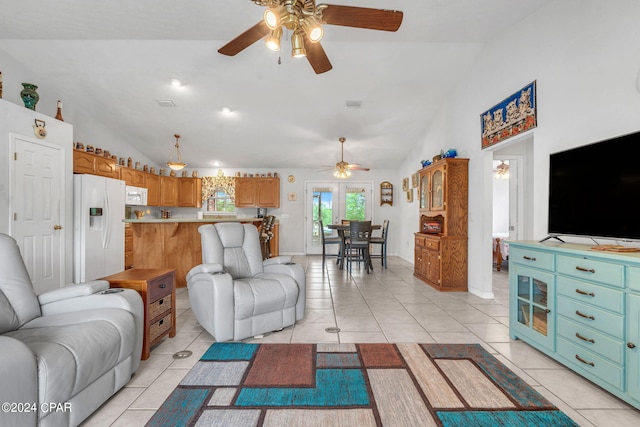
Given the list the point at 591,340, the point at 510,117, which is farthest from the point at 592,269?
the point at 510,117

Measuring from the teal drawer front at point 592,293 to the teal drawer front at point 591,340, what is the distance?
18 centimetres

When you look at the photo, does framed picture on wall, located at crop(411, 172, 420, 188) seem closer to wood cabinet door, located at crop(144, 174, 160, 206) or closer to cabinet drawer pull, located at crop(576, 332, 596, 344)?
cabinet drawer pull, located at crop(576, 332, 596, 344)

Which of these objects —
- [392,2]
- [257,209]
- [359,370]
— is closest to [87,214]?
[257,209]

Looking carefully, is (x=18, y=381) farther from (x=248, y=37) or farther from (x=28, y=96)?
(x=28, y=96)

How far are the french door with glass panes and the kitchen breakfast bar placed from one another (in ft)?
13.5

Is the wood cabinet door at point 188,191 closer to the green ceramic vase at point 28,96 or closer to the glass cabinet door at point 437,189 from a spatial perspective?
the green ceramic vase at point 28,96

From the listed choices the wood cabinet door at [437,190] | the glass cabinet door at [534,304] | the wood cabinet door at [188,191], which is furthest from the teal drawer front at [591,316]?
the wood cabinet door at [188,191]

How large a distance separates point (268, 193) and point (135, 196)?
304cm

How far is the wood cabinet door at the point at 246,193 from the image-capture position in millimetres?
8031

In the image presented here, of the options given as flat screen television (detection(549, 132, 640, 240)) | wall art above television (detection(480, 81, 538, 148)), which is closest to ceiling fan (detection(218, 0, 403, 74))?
flat screen television (detection(549, 132, 640, 240))

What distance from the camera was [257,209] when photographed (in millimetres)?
8320

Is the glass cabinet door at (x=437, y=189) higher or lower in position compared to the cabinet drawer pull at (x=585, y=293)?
higher

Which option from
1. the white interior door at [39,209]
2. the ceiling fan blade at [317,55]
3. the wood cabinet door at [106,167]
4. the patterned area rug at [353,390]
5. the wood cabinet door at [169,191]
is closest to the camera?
the patterned area rug at [353,390]

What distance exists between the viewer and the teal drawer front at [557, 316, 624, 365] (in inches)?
69.2
